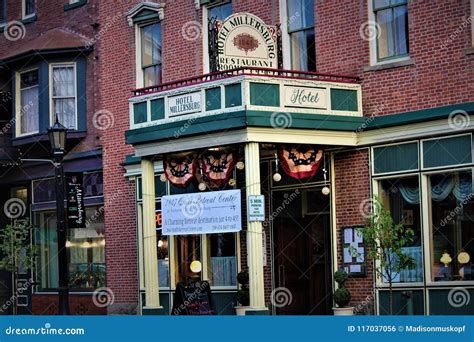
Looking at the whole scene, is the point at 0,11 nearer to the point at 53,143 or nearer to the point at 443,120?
the point at 53,143

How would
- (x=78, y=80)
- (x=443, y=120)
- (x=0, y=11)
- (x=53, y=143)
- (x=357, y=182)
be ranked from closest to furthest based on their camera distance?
(x=443, y=120) < (x=357, y=182) < (x=53, y=143) < (x=78, y=80) < (x=0, y=11)

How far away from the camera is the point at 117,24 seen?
95.0 feet

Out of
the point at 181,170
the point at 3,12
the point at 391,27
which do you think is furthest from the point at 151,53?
the point at 3,12

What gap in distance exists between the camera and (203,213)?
22.8m

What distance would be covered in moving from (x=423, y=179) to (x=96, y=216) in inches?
432

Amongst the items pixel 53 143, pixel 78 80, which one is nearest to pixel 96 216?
pixel 78 80

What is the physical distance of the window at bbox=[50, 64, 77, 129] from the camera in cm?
3092
